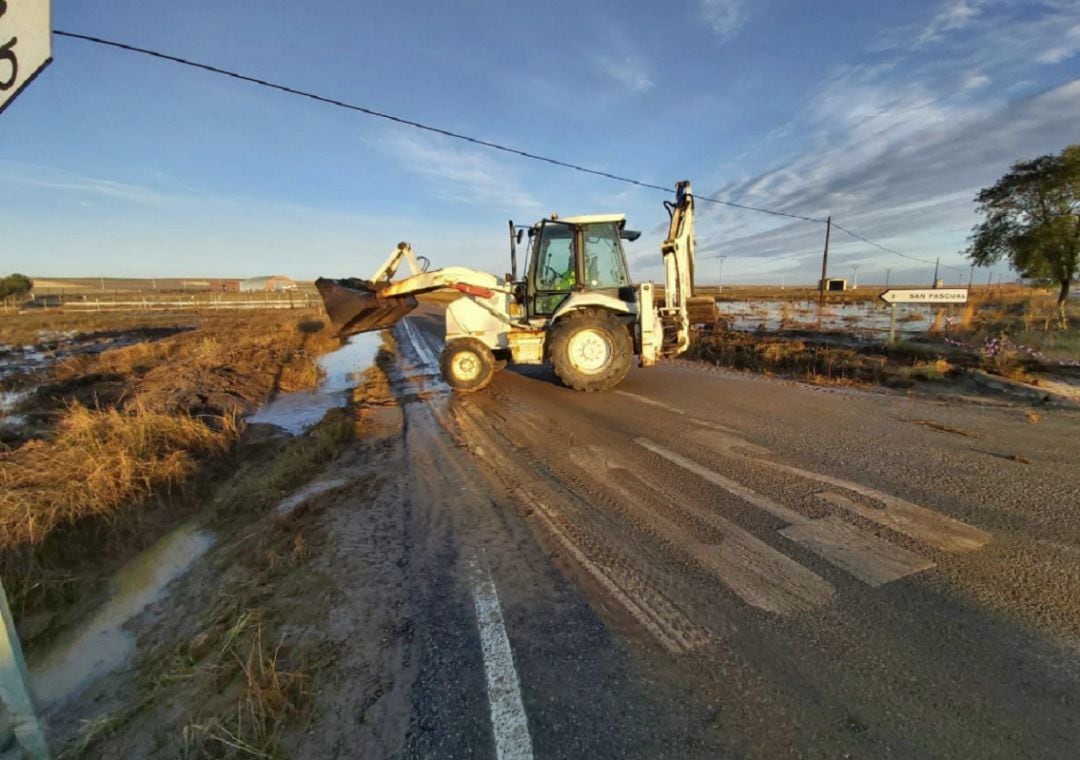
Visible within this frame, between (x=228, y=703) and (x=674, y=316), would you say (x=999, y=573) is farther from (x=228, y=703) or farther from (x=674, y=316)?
(x=674, y=316)

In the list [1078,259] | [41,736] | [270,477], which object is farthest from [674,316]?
[1078,259]

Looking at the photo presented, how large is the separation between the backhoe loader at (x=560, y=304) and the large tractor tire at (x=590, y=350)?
2 cm

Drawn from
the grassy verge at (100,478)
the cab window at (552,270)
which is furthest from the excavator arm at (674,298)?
the grassy verge at (100,478)

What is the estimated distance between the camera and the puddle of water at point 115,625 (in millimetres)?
2907

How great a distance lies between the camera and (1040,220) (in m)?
19.7

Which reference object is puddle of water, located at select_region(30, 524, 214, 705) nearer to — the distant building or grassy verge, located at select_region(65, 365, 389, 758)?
grassy verge, located at select_region(65, 365, 389, 758)

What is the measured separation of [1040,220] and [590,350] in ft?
77.7

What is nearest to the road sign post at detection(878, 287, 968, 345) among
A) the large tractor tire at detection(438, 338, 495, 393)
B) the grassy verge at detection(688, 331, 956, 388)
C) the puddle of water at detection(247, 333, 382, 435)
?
A: the grassy verge at detection(688, 331, 956, 388)

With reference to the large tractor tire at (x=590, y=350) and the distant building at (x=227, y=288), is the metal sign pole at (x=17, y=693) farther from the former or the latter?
the distant building at (x=227, y=288)

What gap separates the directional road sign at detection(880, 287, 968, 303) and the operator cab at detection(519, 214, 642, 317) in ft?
20.3

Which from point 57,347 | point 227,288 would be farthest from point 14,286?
point 57,347

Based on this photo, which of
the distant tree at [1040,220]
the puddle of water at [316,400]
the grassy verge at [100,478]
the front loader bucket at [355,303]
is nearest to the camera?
the grassy verge at [100,478]

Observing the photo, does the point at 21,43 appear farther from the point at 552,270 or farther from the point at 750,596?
the point at 552,270

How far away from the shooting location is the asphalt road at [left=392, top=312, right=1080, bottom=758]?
1919mm
